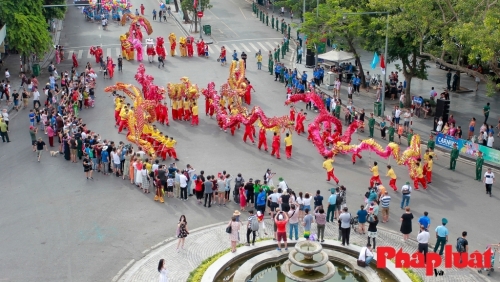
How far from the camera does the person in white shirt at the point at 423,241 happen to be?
21.0 metres

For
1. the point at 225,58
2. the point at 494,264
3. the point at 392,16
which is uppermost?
the point at 392,16

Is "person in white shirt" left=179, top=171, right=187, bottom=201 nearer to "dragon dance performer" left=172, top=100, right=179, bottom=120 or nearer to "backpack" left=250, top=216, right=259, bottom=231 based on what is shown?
"backpack" left=250, top=216, right=259, bottom=231

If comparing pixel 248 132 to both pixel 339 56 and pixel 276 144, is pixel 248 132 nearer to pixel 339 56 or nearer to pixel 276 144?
pixel 276 144

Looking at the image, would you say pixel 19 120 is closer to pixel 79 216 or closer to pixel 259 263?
pixel 79 216

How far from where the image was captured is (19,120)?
1452 inches

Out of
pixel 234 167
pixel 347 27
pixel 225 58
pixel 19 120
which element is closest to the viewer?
pixel 234 167

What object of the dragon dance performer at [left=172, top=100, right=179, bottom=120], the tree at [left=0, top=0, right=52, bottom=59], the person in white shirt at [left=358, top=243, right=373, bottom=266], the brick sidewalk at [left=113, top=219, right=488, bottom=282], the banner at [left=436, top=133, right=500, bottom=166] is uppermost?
the tree at [left=0, top=0, right=52, bottom=59]

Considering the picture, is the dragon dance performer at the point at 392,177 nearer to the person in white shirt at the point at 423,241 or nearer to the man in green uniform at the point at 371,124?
the person in white shirt at the point at 423,241

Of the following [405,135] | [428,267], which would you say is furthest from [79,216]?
[405,135]

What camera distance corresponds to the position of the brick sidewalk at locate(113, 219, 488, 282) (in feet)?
66.9

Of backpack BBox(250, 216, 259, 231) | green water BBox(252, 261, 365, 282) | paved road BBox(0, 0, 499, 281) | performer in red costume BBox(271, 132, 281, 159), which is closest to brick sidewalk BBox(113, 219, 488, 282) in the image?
paved road BBox(0, 0, 499, 281)

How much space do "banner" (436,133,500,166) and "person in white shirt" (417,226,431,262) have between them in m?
10.2

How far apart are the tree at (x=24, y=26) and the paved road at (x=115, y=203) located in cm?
795

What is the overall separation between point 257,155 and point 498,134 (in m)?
12.8
